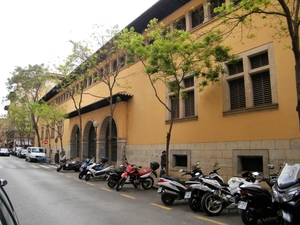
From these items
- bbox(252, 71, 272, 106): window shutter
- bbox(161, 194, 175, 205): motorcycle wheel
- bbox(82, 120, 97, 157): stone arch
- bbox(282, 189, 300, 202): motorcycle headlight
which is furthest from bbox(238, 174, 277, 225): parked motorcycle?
bbox(82, 120, 97, 157): stone arch

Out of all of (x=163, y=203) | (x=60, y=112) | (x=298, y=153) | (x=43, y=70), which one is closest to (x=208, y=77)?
(x=298, y=153)

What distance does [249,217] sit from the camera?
20.2 ft

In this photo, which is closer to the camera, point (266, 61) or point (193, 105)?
point (266, 61)

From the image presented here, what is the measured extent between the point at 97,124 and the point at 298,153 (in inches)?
609

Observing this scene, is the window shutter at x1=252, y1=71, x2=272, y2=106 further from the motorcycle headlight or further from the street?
the motorcycle headlight

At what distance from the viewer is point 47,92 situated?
4134 cm

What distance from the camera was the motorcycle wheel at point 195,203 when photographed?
25.4 feet

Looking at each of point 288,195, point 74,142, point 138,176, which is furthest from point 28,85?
point 288,195

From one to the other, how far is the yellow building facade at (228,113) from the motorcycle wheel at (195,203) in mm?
4063

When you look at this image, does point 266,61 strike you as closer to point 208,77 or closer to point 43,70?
point 208,77

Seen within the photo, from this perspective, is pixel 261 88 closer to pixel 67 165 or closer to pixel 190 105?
pixel 190 105

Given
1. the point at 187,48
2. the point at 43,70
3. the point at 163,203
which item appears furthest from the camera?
the point at 43,70

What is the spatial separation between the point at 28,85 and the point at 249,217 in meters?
36.9

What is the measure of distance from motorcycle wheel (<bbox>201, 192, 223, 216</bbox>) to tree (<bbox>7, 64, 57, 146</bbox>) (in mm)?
32642
